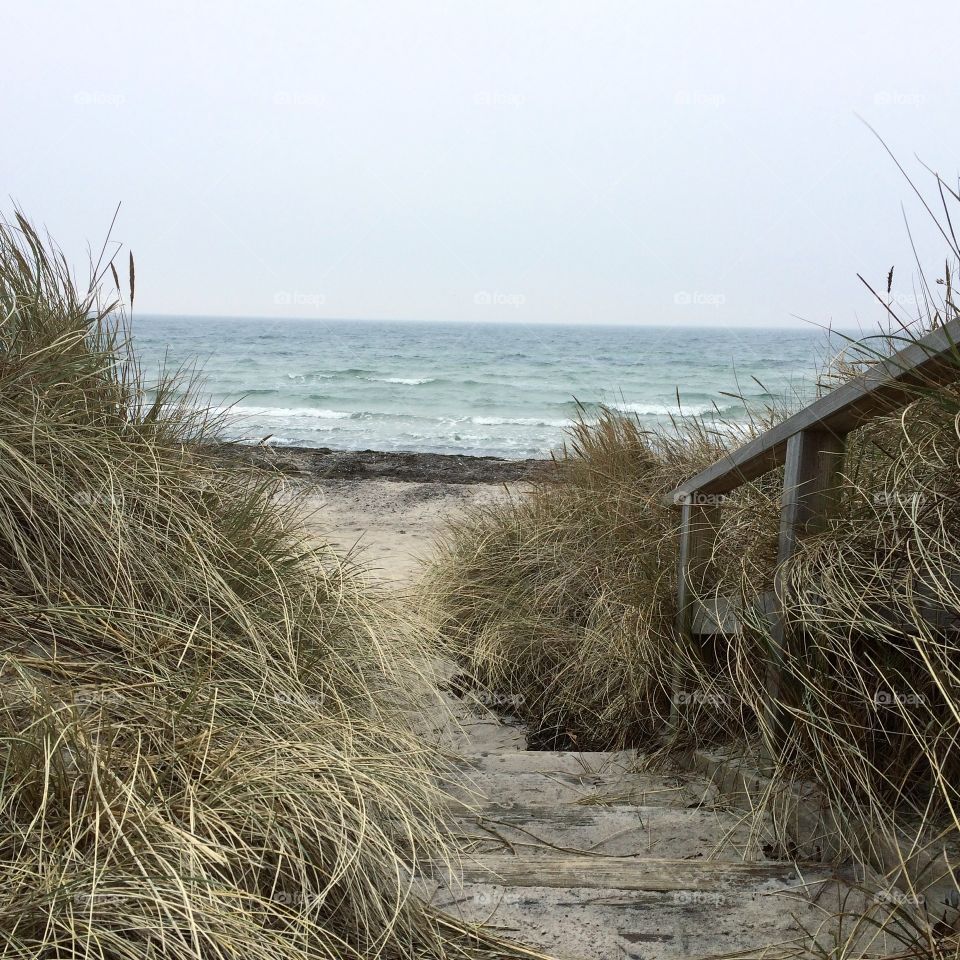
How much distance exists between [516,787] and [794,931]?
136cm

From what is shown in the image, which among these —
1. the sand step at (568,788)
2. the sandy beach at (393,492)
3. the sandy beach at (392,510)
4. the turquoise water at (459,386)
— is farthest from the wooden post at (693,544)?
the sandy beach at (392,510)

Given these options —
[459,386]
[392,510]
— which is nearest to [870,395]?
[392,510]

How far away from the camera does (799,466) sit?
8.21ft

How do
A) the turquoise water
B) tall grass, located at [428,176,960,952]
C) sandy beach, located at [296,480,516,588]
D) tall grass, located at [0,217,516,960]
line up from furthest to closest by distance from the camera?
the turquoise water → sandy beach, located at [296,480,516,588] → tall grass, located at [428,176,960,952] → tall grass, located at [0,217,516,960]

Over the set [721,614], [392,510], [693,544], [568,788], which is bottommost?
[568,788]

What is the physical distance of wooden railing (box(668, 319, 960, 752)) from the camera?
2031 millimetres

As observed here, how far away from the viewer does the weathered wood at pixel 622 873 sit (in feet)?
6.84

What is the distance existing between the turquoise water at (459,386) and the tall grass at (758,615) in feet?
4.68

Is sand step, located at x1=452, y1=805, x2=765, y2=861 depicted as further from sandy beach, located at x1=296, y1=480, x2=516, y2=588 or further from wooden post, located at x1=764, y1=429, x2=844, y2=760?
sandy beach, located at x1=296, y1=480, x2=516, y2=588

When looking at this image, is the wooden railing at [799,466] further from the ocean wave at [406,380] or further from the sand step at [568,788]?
the ocean wave at [406,380]

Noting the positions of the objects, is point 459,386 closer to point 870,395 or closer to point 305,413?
point 305,413

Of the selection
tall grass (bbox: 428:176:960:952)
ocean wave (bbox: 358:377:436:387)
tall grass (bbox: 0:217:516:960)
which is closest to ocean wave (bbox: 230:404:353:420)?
ocean wave (bbox: 358:377:436:387)

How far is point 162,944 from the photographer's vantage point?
4.89ft

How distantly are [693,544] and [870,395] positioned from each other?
47.6 inches
